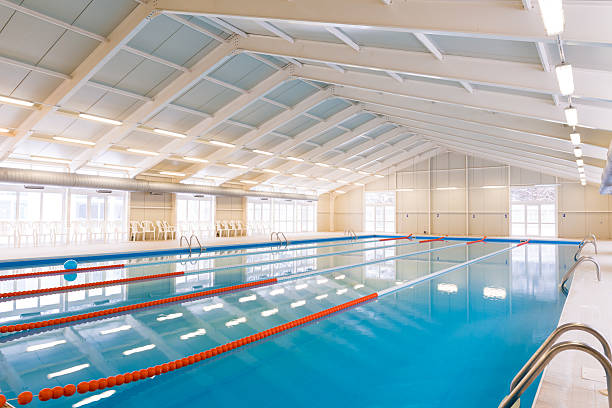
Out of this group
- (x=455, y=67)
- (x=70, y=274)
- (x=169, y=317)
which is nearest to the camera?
(x=169, y=317)

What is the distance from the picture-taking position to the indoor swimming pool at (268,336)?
301cm

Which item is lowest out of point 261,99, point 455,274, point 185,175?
point 455,274

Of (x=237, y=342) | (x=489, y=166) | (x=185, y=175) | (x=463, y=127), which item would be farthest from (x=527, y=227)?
(x=237, y=342)

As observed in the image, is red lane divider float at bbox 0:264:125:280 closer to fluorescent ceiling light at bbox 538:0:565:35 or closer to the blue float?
the blue float

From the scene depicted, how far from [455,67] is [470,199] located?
17.2 meters

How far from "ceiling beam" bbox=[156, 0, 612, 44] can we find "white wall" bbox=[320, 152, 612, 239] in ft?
59.5

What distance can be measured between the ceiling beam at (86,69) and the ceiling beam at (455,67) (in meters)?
2.66

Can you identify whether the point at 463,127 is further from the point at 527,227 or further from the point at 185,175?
the point at 527,227

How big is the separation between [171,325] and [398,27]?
488 centimetres

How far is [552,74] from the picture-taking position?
504 centimetres

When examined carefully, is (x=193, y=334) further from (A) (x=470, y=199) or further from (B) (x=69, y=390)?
(A) (x=470, y=199)

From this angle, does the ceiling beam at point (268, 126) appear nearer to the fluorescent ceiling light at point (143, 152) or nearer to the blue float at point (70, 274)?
the fluorescent ceiling light at point (143, 152)

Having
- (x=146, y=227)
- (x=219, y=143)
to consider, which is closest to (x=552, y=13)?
(x=219, y=143)

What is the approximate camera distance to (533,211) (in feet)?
64.0
